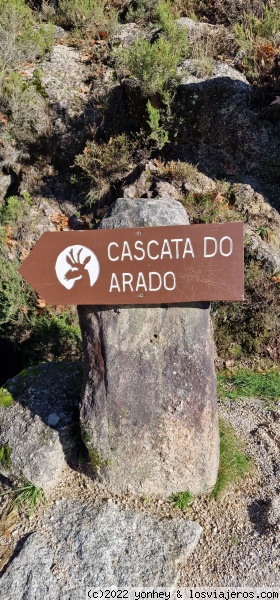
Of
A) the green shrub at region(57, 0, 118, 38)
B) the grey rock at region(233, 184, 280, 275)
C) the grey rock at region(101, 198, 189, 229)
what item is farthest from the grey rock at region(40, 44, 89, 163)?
the grey rock at region(101, 198, 189, 229)

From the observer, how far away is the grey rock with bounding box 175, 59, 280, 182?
6.71 metres

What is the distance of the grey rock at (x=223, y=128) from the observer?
671cm

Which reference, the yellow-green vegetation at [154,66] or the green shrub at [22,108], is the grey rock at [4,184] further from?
the yellow-green vegetation at [154,66]

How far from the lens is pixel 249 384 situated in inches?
189

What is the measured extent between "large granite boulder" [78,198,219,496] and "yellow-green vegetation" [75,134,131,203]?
391 cm

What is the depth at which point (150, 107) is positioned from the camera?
644cm

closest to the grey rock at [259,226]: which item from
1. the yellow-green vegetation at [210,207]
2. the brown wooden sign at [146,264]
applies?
the yellow-green vegetation at [210,207]

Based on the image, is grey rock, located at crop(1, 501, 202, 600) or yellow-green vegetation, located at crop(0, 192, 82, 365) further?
yellow-green vegetation, located at crop(0, 192, 82, 365)

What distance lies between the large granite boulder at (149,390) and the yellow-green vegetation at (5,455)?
0.72m

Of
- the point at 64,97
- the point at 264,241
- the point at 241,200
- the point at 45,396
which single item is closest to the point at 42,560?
the point at 45,396

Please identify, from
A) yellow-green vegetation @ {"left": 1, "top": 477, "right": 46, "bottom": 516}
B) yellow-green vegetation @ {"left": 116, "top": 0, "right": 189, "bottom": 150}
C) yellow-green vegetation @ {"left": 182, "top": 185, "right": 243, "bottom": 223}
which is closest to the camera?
yellow-green vegetation @ {"left": 1, "top": 477, "right": 46, "bottom": 516}

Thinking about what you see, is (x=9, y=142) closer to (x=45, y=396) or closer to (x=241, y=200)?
(x=241, y=200)

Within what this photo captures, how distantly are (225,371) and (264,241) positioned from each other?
78.8 inches

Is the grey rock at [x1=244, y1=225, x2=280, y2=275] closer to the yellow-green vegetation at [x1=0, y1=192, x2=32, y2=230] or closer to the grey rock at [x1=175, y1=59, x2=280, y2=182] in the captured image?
the grey rock at [x1=175, y1=59, x2=280, y2=182]
